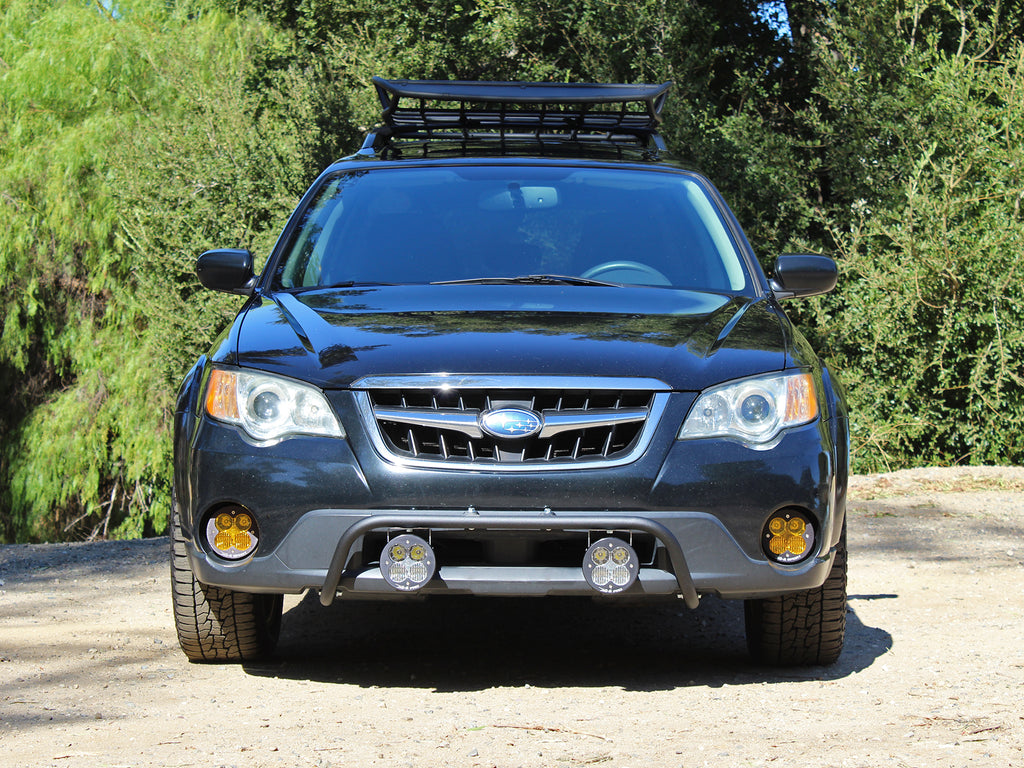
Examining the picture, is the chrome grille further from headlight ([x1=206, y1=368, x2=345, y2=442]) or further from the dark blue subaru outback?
headlight ([x1=206, y1=368, x2=345, y2=442])

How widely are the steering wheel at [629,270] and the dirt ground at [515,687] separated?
1.29 meters

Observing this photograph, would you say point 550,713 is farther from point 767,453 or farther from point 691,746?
point 767,453

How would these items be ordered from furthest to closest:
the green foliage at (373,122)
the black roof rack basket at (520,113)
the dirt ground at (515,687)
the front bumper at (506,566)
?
the green foliage at (373,122) → the black roof rack basket at (520,113) → the front bumper at (506,566) → the dirt ground at (515,687)

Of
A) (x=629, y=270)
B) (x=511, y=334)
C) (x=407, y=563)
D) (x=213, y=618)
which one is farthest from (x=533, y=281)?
(x=213, y=618)

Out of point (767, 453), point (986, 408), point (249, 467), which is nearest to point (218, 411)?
point (249, 467)

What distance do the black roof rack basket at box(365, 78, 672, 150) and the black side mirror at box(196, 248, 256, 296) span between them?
1.25 metres

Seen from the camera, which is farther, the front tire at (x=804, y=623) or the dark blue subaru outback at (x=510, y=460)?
the front tire at (x=804, y=623)

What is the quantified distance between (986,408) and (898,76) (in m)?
4.24

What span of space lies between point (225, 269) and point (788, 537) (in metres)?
2.31

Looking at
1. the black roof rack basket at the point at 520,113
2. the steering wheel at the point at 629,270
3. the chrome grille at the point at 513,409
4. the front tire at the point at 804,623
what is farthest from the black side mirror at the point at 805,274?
the chrome grille at the point at 513,409

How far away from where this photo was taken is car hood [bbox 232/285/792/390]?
374cm

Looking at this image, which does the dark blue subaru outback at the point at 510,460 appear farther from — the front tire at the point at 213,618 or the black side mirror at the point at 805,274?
the black side mirror at the point at 805,274

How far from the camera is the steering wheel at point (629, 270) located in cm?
479

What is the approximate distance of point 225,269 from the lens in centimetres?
485
